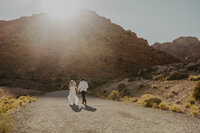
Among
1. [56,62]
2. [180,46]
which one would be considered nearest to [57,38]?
[56,62]

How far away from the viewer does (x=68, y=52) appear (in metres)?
61.2

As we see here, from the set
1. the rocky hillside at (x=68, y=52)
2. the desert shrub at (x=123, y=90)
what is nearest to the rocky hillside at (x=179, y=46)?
the rocky hillside at (x=68, y=52)

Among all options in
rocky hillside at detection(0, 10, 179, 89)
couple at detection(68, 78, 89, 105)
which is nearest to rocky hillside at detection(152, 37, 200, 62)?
rocky hillside at detection(0, 10, 179, 89)

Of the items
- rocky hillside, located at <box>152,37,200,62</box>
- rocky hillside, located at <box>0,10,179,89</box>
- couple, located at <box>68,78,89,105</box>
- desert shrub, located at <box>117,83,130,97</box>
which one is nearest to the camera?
couple, located at <box>68,78,89,105</box>

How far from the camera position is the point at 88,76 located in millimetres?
51156

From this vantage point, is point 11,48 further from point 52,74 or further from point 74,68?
point 74,68

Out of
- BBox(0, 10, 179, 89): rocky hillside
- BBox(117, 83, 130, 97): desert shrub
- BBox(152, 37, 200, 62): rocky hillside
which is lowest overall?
BBox(117, 83, 130, 97): desert shrub

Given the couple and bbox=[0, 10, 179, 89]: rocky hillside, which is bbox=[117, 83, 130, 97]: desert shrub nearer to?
the couple

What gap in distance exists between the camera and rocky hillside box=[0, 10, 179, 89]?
174ft

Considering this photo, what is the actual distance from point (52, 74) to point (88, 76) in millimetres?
11443

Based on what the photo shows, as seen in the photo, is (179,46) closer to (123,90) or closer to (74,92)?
(123,90)

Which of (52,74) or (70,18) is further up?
(70,18)

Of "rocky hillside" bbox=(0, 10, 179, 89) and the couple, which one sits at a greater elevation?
"rocky hillside" bbox=(0, 10, 179, 89)

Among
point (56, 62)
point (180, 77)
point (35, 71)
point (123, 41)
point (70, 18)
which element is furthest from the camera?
point (70, 18)
